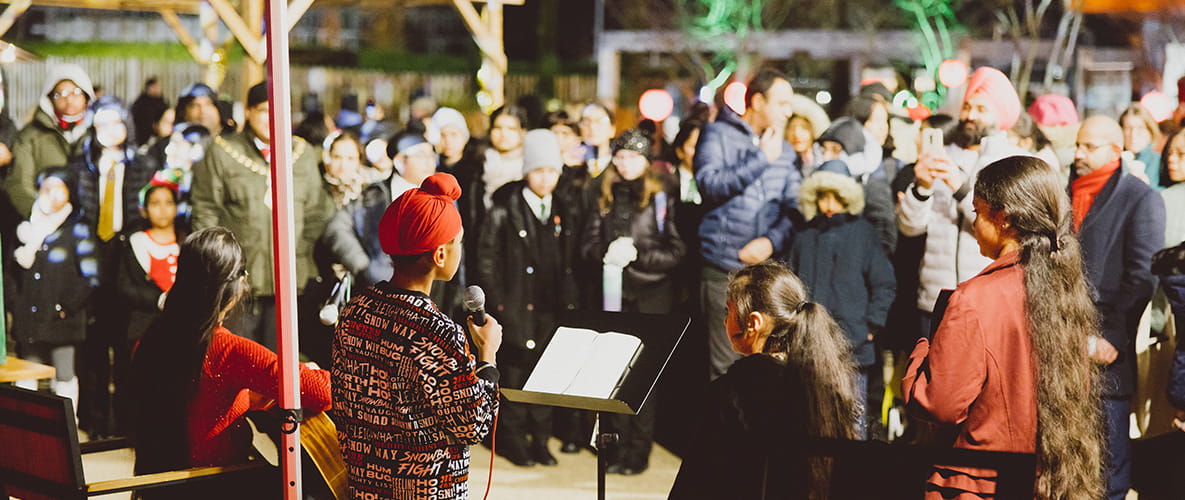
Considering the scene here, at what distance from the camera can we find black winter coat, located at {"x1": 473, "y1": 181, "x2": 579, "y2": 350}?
601cm

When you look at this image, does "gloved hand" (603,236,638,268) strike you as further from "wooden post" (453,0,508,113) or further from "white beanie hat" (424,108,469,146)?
"wooden post" (453,0,508,113)

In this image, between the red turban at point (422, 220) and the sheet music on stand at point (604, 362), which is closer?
the red turban at point (422, 220)

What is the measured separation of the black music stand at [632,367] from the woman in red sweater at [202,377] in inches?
27.7

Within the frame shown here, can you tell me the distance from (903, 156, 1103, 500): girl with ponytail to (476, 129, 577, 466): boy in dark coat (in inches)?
128

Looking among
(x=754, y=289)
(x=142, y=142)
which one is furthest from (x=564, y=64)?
(x=754, y=289)

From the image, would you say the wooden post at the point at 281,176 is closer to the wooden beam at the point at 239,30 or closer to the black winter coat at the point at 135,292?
the black winter coat at the point at 135,292

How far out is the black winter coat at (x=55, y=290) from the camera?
240 inches

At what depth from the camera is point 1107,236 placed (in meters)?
5.01

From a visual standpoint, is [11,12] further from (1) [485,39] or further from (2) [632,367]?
(2) [632,367]

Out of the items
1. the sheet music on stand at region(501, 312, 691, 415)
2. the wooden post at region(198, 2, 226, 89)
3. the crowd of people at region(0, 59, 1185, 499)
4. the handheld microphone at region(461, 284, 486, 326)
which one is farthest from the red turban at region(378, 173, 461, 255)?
the wooden post at region(198, 2, 226, 89)

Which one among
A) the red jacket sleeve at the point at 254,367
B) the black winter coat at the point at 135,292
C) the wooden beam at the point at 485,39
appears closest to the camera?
the red jacket sleeve at the point at 254,367

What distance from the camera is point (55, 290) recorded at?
241 inches

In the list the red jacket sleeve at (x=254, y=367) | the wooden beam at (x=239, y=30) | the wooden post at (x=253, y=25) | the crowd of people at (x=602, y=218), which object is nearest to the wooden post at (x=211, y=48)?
the wooden post at (x=253, y=25)

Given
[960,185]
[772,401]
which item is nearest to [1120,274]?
[960,185]
